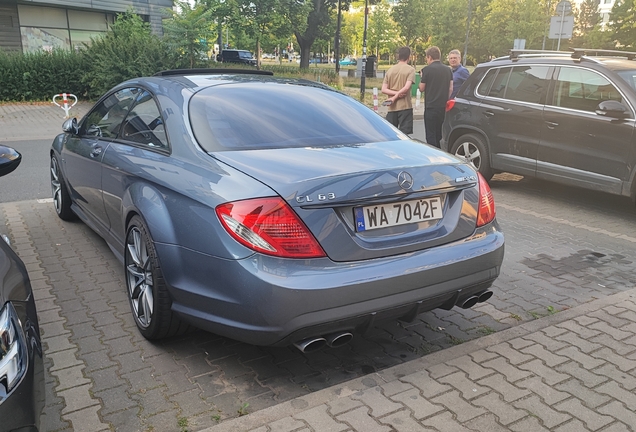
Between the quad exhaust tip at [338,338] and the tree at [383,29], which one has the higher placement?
the tree at [383,29]

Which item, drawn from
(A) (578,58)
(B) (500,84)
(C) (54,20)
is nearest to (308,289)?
(A) (578,58)

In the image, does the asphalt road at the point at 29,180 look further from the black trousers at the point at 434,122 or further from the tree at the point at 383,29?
the tree at the point at 383,29

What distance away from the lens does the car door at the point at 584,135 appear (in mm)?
6328

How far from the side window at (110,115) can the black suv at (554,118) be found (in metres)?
5.01

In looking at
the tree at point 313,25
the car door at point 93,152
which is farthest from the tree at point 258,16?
the car door at point 93,152

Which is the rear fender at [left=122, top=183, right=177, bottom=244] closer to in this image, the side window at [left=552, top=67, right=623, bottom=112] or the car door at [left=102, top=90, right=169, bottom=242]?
the car door at [left=102, top=90, right=169, bottom=242]

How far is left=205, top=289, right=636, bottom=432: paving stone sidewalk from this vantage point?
2641 millimetres

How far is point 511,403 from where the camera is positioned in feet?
9.27

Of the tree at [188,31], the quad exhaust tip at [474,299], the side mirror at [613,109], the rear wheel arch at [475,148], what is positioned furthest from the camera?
the tree at [188,31]

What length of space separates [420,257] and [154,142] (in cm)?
184

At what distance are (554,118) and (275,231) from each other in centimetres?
541

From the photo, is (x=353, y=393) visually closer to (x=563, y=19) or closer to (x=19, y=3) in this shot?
(x=563, y=19)

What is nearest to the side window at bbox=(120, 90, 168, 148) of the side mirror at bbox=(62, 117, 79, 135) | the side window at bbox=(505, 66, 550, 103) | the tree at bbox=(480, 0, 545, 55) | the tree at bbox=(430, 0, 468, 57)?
the side mirror at bbox=(62, 117, 79, 135)

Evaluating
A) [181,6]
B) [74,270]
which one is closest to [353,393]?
[74,270]
